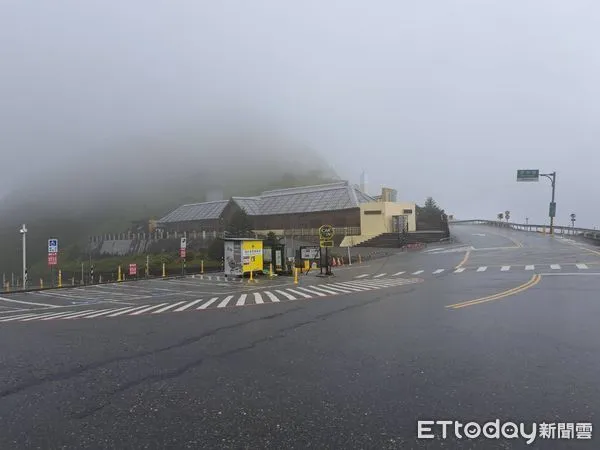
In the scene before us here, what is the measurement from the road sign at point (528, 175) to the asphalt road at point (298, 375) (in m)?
49.6

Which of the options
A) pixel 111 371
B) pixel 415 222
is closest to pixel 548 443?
pixel 111 371

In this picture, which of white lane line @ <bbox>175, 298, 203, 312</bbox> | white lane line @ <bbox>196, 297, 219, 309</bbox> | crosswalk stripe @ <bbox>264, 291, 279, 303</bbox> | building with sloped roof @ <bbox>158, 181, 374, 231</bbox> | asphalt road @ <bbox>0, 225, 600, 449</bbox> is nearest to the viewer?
asphalt road @ <bbox>0, 225, 600, 449</bbox>

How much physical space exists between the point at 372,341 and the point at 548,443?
4.40m

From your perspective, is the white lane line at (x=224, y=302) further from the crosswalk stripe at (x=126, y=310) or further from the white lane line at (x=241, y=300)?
the crosswalk stripe at (x=126, y=310)

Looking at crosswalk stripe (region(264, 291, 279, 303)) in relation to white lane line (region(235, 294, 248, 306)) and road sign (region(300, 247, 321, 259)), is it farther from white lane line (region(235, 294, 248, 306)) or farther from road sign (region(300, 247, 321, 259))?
road sign (region(300, 247, 321, 259))

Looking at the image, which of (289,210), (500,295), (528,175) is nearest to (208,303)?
(500,295)

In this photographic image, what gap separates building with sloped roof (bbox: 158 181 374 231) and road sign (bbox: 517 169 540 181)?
26.9m

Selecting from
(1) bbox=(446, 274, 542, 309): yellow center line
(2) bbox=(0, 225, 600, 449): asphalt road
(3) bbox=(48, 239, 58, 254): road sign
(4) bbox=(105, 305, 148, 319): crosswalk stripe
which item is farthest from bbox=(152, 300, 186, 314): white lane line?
(3) bbox=(48, 239, 58, 254): road sign

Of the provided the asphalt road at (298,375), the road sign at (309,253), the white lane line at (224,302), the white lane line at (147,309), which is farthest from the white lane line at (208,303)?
the road sign at (309,253)

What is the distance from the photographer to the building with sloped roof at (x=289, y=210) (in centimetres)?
8081

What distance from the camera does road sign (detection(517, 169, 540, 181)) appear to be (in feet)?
188

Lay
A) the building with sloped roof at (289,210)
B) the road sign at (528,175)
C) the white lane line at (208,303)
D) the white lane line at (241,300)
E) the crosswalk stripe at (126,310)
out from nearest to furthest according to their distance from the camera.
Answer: the crosswalk stripe at (126,310) → the white lane line at (208,303) → the white lane line at (241,300) → the road sign at (528,175) → the building with sloped roof at (289,210)

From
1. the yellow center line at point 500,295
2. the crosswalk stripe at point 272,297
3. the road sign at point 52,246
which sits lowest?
the crosswalk stripe at point 272,297

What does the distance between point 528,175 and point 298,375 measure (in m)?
59.7
